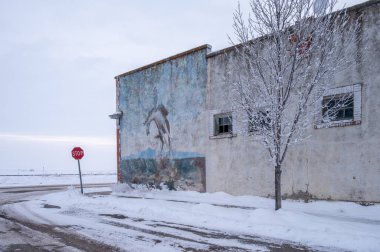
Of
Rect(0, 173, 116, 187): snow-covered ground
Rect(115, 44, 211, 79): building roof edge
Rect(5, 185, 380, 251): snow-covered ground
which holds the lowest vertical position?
Rect(0, 173, 116, 187): snow-covered ground

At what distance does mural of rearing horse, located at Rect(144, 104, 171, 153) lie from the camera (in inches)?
598

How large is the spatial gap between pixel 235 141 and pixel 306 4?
18.6 feet

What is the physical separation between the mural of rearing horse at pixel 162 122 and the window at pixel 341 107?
7.44 meters

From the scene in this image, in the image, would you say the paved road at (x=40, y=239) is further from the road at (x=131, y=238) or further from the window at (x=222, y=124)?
the window at (x=222, y=124)

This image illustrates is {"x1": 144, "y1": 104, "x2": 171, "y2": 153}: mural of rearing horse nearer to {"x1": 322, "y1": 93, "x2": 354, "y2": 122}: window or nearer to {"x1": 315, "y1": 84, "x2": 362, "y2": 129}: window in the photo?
{"x1": 315, "y1": 84, "x2": 362, "y2": 129}: window

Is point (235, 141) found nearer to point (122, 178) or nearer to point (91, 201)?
point (91, 201)

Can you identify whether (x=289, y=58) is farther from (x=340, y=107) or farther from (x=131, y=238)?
(x=131, y=238)

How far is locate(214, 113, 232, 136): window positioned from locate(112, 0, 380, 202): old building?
0.04 metres

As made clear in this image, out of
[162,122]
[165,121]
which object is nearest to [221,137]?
[165,121]

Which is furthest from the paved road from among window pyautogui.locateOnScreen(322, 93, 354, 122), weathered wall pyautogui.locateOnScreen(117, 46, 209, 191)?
window pyautogui.locateOnScreen(322, 93, 354, 122)

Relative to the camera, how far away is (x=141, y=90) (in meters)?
16.9

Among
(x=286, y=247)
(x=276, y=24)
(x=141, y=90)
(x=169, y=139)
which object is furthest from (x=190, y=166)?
(x=286, y=247)

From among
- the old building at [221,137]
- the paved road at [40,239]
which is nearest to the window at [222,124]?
the old building at [221,137]

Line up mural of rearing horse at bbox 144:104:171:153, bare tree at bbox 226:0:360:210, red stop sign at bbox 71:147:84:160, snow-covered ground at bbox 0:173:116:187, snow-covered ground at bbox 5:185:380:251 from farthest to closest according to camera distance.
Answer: snow-covered ground at bbox 0:173:116:187 < red stop sign at bbox 71:147:84:160 < mural of rearing horse at bbox 144:104:171:153 < bare tree at bbox 226:0:360:210 < snow-covered ground at bbox 5:185:380:251
